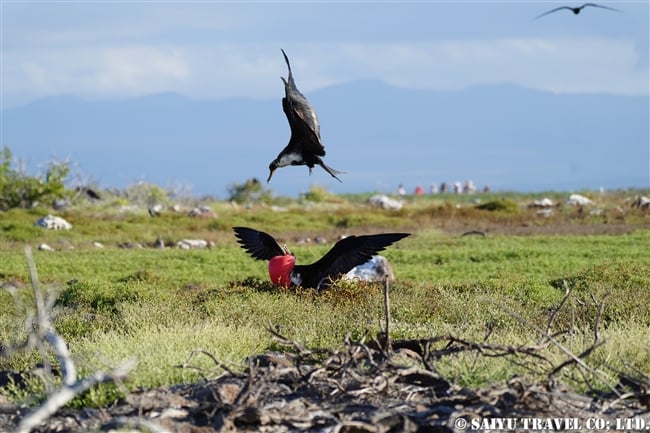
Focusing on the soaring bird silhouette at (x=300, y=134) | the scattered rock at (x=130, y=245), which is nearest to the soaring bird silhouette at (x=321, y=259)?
the soaring bird silhouette at (x=300, y=134)

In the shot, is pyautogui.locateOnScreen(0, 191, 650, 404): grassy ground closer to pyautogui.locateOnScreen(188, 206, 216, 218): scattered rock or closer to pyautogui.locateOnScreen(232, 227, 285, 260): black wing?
pyautogui.locateOnScreen(232, 227, 285, 260): black wing

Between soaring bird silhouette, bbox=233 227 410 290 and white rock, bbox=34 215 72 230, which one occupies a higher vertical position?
soaring bird silhouette, bbox=233 227 410 290

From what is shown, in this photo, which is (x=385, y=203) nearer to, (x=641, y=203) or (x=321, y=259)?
(x=641, y=203)

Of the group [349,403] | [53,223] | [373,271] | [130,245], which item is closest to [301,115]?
[349,403]

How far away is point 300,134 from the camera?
9266mm

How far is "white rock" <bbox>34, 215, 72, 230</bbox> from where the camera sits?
969 inches

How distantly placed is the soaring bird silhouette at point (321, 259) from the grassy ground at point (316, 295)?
235 mm

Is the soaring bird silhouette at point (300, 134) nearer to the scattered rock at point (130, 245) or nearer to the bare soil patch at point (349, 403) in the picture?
the bare soil patch at point (349, 403)

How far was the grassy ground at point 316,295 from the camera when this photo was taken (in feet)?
25.4

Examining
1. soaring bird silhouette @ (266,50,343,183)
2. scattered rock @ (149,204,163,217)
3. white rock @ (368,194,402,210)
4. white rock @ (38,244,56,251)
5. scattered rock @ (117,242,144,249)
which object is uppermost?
soaring bird silhouette @ (266,50,343,183)

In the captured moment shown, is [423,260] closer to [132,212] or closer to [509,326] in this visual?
[509,326]

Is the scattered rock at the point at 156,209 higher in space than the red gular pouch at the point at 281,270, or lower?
lower

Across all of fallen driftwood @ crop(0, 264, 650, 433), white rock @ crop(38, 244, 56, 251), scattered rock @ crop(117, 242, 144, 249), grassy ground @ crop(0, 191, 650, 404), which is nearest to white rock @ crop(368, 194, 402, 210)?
grassy ground @ crop(0, 191, 650, 404)

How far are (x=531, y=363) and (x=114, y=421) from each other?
2675 millimetres
